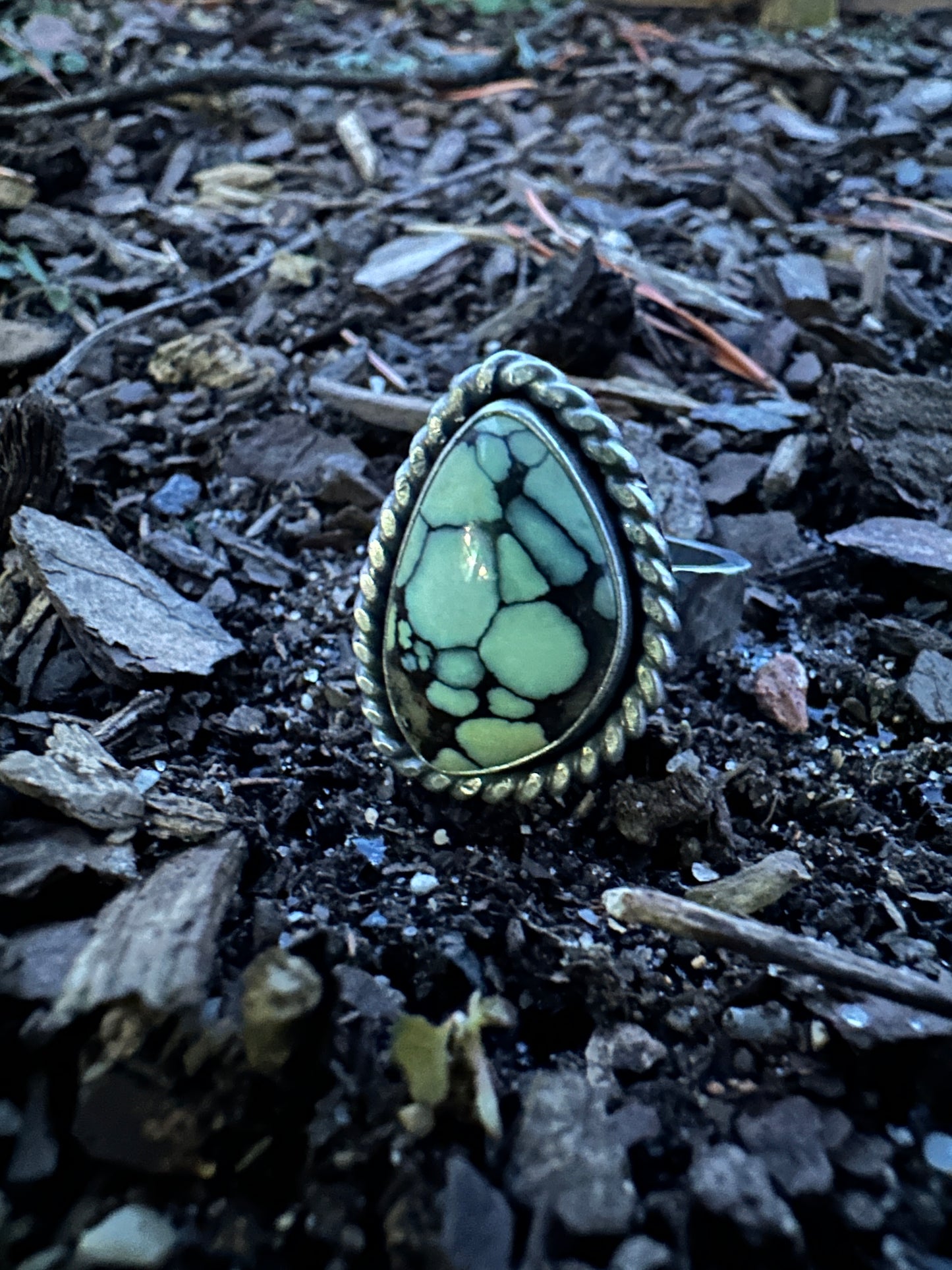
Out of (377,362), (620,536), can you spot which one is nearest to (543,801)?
(620,536)

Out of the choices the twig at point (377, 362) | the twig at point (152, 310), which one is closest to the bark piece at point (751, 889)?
the twig at point (377, 362)

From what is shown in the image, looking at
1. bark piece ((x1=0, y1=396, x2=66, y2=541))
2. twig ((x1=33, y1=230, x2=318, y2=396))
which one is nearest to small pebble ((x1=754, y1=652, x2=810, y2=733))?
bark piece ((x1=0, y1=396, x2=66, y2=541))

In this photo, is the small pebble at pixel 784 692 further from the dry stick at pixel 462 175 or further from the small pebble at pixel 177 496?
the dry stick at pixel 462 175

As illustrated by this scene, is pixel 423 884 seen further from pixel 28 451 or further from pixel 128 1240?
pixel 28 451

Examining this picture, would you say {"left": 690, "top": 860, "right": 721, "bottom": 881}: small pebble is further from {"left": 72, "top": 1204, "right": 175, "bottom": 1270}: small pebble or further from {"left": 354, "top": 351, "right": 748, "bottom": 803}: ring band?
{"left": 72, "top": 1204, "right": 175, "bottom": 1270}: small pebble

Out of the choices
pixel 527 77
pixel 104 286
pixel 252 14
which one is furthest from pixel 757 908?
pixel 252 14
